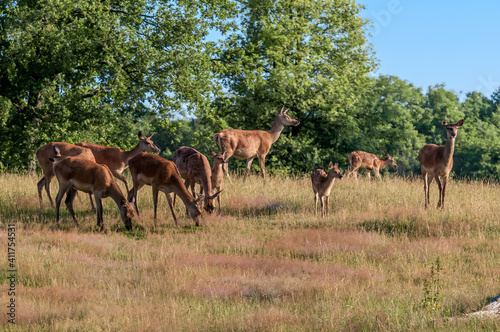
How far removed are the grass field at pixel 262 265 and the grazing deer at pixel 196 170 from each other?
1.70 ft

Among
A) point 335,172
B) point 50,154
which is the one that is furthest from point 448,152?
point 50,154

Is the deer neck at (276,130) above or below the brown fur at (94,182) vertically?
above

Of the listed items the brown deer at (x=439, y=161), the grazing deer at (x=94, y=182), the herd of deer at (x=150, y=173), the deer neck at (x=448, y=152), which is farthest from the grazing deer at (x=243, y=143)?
the grazing deer at (x=94, y=182)

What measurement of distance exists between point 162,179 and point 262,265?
405cm

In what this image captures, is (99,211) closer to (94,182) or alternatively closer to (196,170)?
(94,182)

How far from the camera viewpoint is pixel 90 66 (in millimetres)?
22172

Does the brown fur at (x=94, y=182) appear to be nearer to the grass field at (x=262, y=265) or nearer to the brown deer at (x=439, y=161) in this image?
the grass field at (x=262, y=265)

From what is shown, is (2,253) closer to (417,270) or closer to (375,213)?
(417,270)

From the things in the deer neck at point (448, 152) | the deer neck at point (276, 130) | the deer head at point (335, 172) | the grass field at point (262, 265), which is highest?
the deer neck at point (276, 130)

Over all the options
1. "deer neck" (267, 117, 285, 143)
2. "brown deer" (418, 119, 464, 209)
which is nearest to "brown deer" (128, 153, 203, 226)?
"brown deer" (418, 119, 464, 209)

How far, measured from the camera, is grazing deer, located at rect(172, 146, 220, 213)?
13469 millimetres

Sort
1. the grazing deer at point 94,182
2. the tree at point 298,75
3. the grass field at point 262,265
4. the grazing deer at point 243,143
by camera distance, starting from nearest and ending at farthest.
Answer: the grass field at point 262,265
the grazing deer at point 94,182
the grazing deer at point 243,143
the tree at point 298,75

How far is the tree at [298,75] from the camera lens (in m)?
27.0

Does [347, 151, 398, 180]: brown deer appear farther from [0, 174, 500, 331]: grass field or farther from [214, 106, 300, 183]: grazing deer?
[0, 174, 500, 331]: grass field
